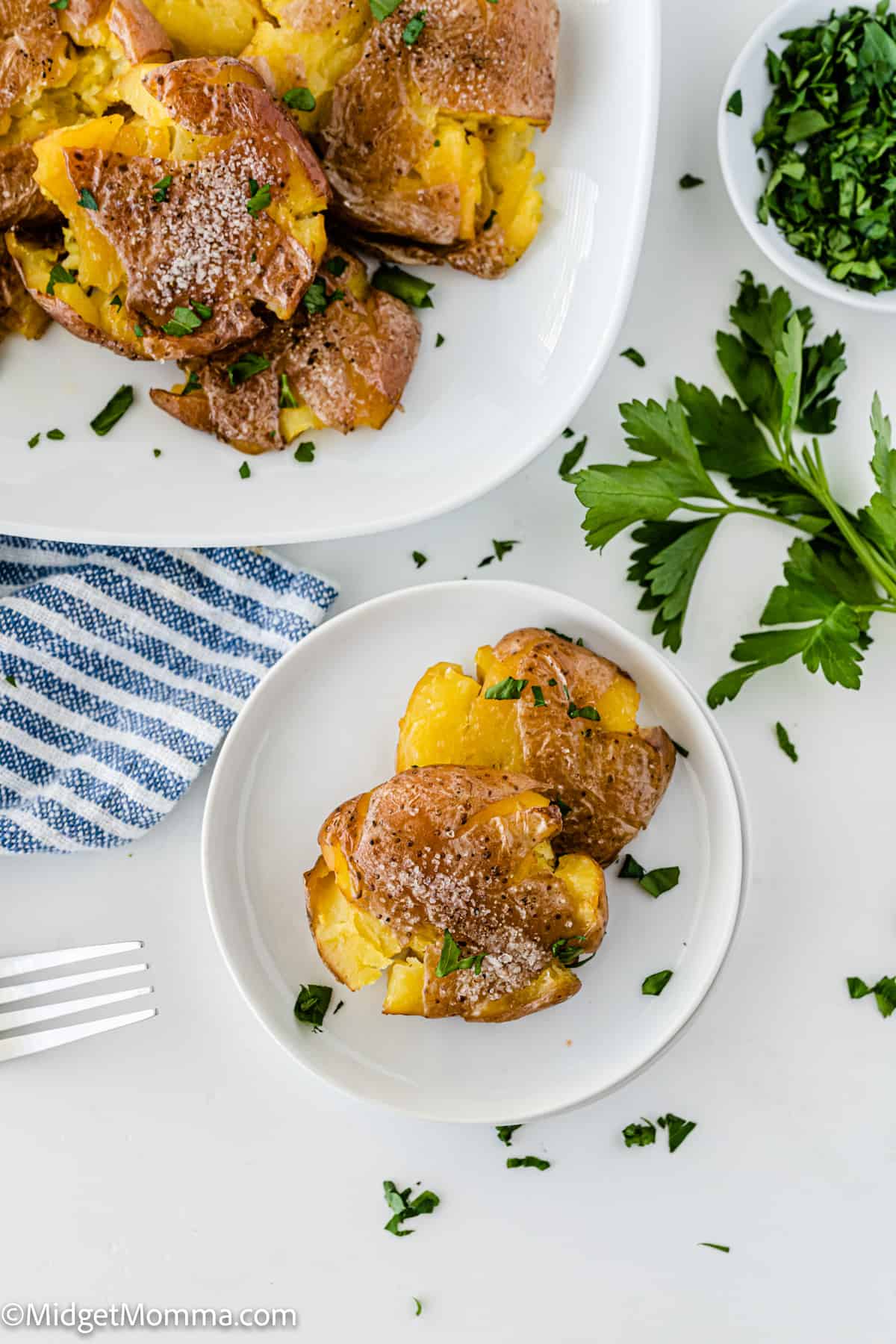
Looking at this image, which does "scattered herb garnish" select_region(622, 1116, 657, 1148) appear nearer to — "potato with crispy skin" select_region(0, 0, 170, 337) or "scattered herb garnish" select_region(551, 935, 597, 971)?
"scattered herb garnish" select_region(551, 935, 597, 971)

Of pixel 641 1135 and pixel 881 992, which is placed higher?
pixel 881 992

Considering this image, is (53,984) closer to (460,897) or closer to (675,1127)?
(460,897)

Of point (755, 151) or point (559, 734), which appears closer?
point (559, 734)

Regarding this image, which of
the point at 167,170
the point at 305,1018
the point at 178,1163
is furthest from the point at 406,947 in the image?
the point at 167,170

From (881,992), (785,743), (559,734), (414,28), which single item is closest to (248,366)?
(414,28)

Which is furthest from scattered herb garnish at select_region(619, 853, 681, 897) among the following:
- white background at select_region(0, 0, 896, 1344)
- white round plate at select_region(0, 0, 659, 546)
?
white round plate at select_region(0, 0, 659, 546)

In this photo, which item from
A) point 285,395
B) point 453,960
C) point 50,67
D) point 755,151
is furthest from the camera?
point 755,151
